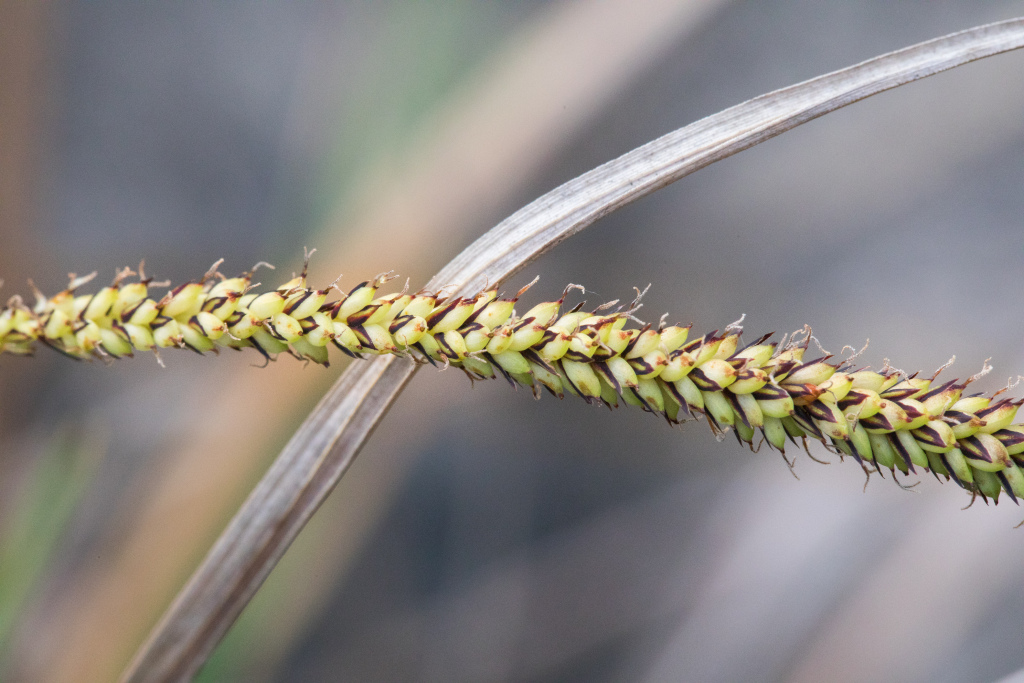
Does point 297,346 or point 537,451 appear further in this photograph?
point 537,451

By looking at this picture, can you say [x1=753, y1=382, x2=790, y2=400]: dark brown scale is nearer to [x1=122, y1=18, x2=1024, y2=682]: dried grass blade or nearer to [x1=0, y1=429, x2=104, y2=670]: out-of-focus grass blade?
[x1=122, y1=18, x2=1024, y2=682]: dried grass blade

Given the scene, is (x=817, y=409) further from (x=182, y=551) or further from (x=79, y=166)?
(x=79, y=166)

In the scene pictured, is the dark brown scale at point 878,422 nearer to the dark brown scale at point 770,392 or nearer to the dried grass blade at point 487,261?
the dark brown scale at point 770,392

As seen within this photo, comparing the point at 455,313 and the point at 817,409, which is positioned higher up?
the point at 455,313

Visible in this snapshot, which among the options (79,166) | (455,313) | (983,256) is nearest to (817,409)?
(455,313)

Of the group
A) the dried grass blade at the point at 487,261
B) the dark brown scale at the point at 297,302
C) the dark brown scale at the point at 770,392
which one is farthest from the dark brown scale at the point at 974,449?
the dark brown scale at the point at 297,302
